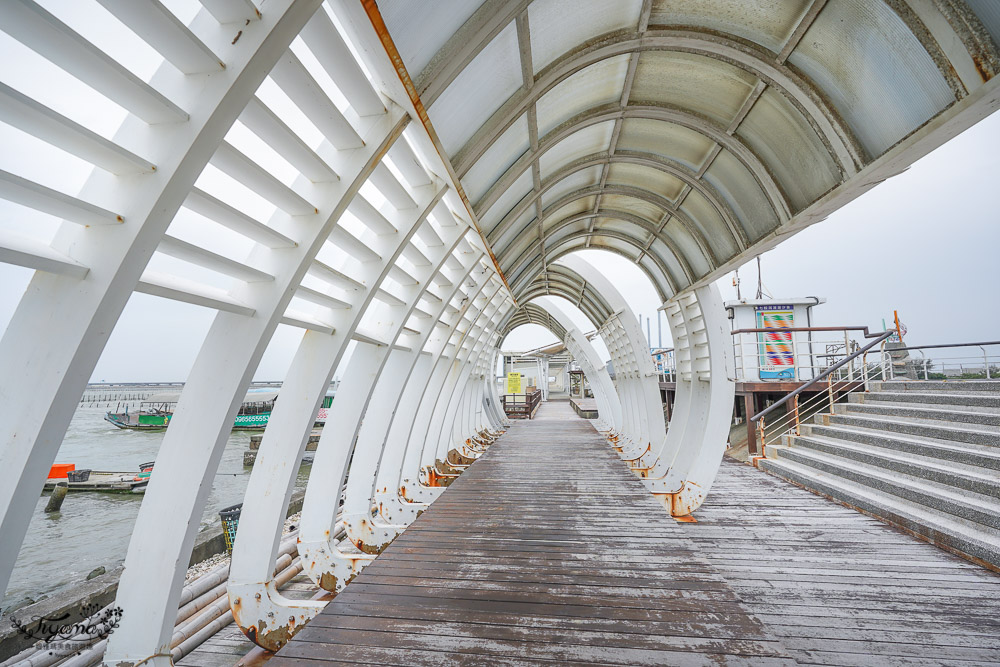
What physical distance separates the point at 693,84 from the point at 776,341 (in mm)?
17989

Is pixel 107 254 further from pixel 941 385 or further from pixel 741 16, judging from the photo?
pixel 941 385

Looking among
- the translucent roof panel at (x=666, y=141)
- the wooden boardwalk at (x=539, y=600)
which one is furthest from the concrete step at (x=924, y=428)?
the translucent roof panel at (x=666, y=141)

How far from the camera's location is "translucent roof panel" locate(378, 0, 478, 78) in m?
2.06

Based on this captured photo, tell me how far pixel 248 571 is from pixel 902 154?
17.0ft

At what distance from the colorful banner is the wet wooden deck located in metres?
12.2

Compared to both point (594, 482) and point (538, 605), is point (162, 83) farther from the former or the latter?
point (594, 482)

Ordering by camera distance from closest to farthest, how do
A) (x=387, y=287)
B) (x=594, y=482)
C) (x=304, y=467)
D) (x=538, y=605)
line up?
(x=538, y=605), (x=387, y=287), (x=594, y=482), (x=304, y=467)

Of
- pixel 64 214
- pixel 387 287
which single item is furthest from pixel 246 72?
pixel 387 287

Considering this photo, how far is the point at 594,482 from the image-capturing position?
22.9 feet

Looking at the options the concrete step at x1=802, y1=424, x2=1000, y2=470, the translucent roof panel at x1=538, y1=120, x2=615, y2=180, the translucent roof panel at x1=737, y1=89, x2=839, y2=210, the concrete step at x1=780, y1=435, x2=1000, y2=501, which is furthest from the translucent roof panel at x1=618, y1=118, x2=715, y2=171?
the concrete step at x1=802, y1=424, x2=1000, y2=470

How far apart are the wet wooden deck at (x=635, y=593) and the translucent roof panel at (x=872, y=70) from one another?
10.1 feet

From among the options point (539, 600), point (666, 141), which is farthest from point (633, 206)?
point (539, 600)

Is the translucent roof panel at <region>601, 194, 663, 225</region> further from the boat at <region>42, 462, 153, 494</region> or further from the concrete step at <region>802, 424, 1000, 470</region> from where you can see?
the boat at <region>42, 462, 153, 494</region>

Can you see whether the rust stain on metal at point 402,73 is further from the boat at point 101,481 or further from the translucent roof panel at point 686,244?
the boat at point 101,481
